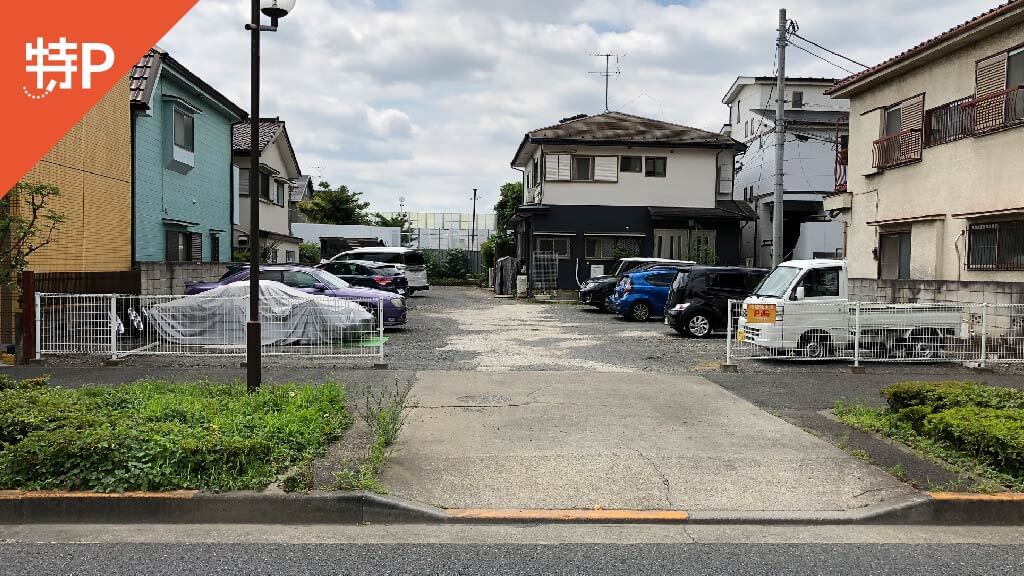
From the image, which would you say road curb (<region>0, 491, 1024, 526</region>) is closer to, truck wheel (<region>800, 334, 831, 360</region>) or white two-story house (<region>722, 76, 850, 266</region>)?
truck wheel (<region>800, 334, 831, 360</region>)

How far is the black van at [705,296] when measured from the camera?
1680 cm

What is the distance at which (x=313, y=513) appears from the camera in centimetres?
535

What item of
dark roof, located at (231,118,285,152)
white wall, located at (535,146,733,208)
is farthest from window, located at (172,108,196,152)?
white wall, located at (535,146,733,208)

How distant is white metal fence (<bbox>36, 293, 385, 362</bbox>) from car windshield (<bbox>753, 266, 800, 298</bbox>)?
6.91 meters

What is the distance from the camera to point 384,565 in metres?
4.60

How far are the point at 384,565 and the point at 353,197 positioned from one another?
53.8 meters

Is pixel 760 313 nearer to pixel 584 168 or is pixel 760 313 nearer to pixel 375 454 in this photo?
pixel 375 454

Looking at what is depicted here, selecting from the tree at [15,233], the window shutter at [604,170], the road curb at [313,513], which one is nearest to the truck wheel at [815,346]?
the road curb at [313,513]

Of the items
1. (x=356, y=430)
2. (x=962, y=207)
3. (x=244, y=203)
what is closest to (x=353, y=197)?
(x=244, y=203)

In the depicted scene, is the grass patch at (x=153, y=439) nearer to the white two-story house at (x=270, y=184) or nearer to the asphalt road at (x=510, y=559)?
the asphalt road at (x=510, y=559)

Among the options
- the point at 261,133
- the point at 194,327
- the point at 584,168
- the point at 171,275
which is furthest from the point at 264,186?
the point at 194,327

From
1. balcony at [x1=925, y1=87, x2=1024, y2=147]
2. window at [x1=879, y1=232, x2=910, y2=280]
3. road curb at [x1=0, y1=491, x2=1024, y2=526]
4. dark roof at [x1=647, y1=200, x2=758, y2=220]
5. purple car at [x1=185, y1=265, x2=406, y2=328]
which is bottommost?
road curb at [x1=0, y1=491, x2=1024, y2=526]

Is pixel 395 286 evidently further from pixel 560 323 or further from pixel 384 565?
pixel 384 565

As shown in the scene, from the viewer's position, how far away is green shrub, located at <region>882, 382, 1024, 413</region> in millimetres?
7371
